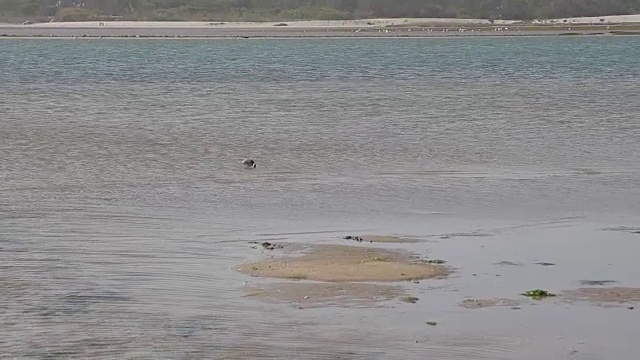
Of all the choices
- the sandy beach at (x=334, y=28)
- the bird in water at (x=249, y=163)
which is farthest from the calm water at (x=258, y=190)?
the sandy beach at (x=334, y=28)

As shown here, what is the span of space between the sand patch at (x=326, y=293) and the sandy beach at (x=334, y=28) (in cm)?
10099

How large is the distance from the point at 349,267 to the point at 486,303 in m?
1.92

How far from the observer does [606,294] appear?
12227mm

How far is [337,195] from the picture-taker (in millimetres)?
19172

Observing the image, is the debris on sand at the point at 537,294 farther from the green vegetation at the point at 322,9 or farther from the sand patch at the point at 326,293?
the green vegetation at the point at 322,9

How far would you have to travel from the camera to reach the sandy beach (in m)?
119

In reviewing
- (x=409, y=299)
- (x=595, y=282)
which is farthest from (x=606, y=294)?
(x=409, y=299)

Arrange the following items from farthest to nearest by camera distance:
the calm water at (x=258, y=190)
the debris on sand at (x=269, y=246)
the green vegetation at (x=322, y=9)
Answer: the green vegetation at (x=322, y=9) < the debris on sand at (x=269, y=246) < the calm water at (x=258, y=190)

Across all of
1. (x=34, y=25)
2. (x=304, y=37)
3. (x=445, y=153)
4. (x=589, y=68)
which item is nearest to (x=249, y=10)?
(x=34, y=25)

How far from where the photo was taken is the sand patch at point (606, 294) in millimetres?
12047

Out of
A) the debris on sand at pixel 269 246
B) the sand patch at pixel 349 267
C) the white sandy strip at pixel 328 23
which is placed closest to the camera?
the sand patch at pixel 349 267

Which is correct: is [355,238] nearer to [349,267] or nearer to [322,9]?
[349,267]

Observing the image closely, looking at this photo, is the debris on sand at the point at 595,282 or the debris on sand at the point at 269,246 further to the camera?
the debris on sand at the point at 269,246

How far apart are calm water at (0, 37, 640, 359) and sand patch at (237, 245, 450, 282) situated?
43 cm
